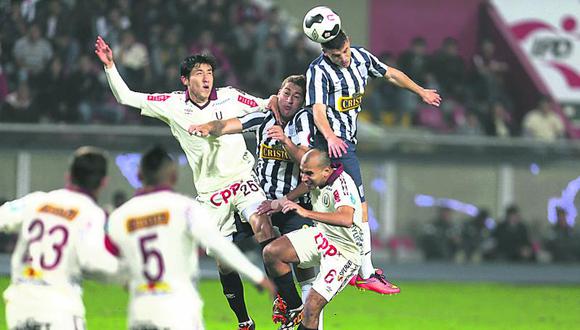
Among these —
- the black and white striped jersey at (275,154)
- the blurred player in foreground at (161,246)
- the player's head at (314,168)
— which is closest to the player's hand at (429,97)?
the black and white striped jersey at (275,154)

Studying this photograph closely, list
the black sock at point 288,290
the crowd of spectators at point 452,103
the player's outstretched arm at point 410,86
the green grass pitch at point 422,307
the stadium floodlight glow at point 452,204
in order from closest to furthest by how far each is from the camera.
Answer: the black sock at point 288,290, the player's outstretched arm at point 410,86, the green grass pitch at point 422,307, the stadium floodlight glow at point 452,204, the crowd of spectators at point 452,103

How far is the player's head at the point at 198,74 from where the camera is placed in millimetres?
10859

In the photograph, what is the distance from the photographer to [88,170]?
7.52m

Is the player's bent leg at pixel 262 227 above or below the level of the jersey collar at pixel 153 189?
below

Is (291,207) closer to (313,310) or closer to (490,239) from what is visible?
(313,310)

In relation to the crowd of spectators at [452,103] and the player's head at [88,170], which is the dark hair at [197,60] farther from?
the crowd of spectators at [452,103]

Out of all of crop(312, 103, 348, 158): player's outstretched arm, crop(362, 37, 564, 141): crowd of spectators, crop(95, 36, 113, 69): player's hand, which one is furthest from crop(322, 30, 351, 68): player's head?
crop(362, 37, 564, 141): crowd of spectators

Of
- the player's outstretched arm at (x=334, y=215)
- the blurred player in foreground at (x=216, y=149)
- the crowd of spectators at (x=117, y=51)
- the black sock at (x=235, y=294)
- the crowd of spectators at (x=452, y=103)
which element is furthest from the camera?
the crowd of spectators at (x=452, y=103)

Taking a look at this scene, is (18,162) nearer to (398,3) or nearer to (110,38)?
(110,38)

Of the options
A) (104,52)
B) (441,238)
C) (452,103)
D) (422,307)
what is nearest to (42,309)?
(104,52)

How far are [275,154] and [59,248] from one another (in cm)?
383

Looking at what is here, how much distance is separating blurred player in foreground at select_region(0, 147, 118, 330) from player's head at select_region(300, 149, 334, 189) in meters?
2.49

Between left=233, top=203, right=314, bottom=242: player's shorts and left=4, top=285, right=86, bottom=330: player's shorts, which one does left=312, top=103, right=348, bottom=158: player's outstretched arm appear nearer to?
left=233, top=203, right=314, bottom=242: player's shorts

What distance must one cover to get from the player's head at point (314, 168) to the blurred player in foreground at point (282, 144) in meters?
0.62
